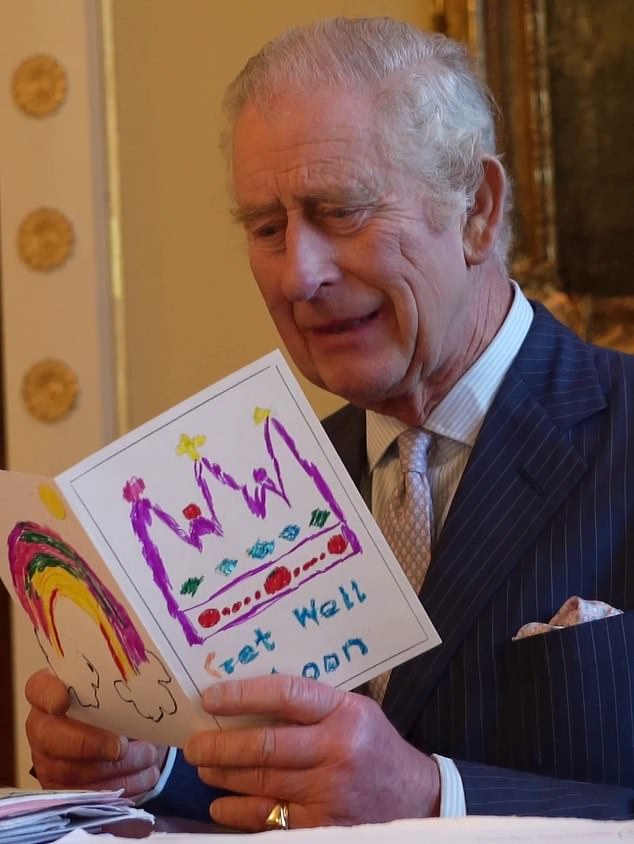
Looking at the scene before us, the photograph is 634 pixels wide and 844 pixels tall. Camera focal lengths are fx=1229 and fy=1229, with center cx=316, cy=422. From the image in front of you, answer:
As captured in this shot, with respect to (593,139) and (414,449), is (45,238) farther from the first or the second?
(414,449)

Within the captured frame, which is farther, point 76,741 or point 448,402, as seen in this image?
point 448,402

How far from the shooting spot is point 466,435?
152cm

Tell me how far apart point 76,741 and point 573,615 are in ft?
1.75

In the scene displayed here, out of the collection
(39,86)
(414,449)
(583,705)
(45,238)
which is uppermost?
(39,86)

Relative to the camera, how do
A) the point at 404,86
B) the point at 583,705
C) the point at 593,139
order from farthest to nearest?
the point at 593,139
the point at 404,86
the point at 583,705

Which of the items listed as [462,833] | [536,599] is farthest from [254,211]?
[462,833]

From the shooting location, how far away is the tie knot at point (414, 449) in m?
1.52

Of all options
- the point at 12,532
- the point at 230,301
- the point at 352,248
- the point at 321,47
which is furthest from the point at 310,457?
the point at 230,301

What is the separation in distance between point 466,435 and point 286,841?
2.91ft

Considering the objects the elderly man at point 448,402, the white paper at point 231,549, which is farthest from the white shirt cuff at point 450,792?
the white paper at point 231,549

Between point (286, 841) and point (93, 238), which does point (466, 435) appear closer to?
point (286, 841)

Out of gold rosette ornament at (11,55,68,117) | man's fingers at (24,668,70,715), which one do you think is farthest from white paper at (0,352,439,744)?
gold rosette ornament at (11,55,68,117)

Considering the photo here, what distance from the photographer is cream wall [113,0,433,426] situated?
2.64 m

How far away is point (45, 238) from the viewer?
265cm
